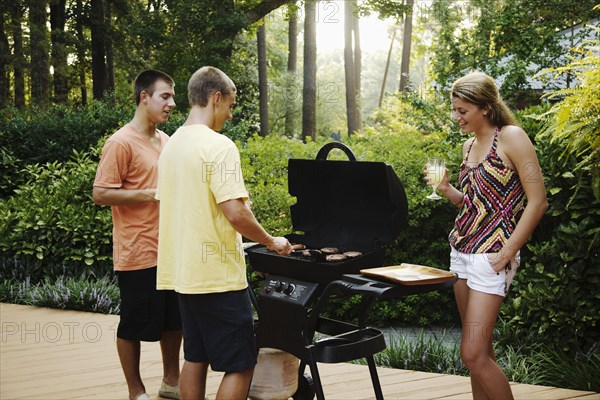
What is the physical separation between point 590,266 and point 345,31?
19.8 m

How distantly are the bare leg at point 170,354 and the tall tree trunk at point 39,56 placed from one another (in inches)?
530

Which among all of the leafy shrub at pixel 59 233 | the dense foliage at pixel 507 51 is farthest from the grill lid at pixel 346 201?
the dense foliage at pixel 507 51

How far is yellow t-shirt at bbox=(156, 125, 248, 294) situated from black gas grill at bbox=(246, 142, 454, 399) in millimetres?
370

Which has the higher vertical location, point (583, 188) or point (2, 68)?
point (2, 68)

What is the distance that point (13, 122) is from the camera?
33.4ft

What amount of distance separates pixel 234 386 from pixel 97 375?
1798 mm

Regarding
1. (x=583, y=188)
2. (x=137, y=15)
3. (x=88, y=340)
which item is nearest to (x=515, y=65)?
(x=583, y=188)

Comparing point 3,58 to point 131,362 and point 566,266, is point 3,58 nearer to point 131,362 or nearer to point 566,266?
point 131,362

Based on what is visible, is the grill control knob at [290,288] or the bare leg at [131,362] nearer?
the grill control knob at [290,288]

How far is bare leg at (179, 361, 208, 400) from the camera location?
2779 millimetres

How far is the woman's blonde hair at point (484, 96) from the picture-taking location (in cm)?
281

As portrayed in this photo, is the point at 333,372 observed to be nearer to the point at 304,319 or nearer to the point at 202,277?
the point at 304,319

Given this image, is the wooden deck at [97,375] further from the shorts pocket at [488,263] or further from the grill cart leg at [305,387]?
the shorts pocket at [488,263]

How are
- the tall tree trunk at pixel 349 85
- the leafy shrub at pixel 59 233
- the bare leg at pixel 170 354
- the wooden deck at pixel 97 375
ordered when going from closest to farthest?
the bare leg at pixel 170 354
the wooden deck at pixel 97 375
the leafy shrub at pixel 59 233
the tall tree trunk at pixel 349 85
